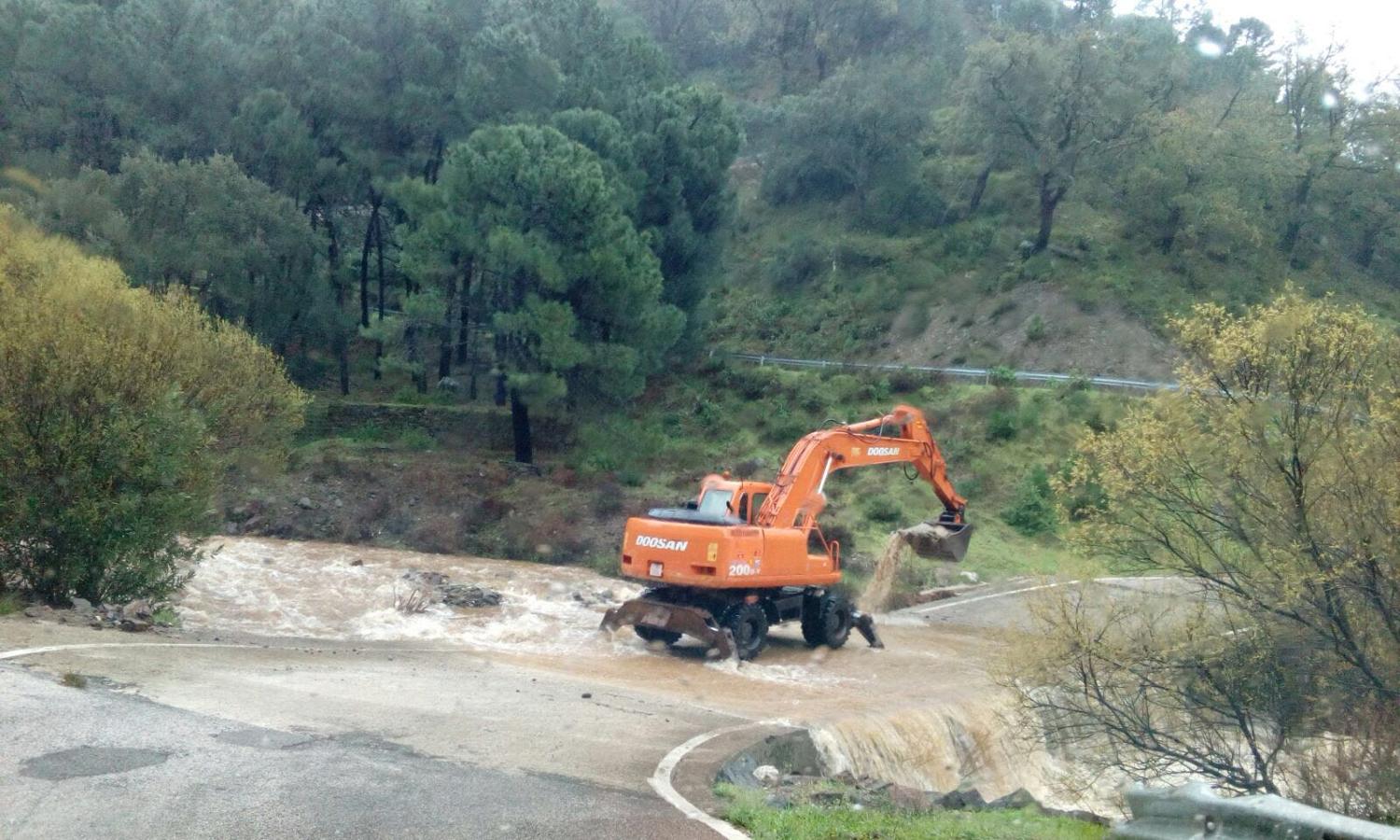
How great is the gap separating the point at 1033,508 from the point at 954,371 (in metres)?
10.1

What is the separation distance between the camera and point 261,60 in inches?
1690

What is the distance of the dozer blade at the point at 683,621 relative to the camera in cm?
1789

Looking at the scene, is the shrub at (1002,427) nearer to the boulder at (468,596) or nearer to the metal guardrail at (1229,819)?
the boulder at (468,596)

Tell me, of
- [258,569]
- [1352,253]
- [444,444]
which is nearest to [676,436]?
[444,444]

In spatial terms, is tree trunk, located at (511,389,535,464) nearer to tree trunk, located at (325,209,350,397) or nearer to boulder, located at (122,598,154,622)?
tree trunk, located at (325,209,350,397)

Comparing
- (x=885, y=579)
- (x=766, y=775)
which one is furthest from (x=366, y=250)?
(x=766, y=775)

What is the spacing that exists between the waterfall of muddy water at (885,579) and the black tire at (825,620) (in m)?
2.14

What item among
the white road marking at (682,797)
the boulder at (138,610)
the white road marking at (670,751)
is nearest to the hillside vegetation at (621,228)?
the boulder at (138,610)

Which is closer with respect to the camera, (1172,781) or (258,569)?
(1172,781)

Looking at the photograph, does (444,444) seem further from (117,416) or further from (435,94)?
(117,416)

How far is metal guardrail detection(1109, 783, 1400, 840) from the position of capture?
5482 millimetres

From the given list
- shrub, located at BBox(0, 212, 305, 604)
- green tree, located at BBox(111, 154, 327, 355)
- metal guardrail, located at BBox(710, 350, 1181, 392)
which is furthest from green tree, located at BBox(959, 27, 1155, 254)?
shrub, located at BBox(0, 212, 305, 604)

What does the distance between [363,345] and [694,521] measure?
109 ft

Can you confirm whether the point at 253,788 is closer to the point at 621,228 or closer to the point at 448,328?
the point at 621,228
